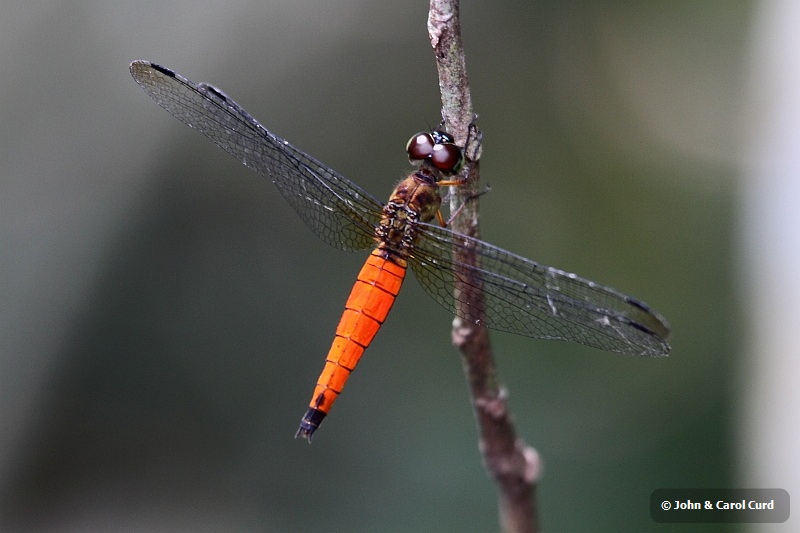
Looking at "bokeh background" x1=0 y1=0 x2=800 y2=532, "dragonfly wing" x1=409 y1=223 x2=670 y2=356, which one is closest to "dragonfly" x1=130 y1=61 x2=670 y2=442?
"dragonfly wing" x1=409 y1=223 x2=670 y2=356

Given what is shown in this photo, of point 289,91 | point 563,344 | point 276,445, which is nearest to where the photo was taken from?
point 563,344

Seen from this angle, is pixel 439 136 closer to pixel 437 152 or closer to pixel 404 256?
pixel 437 152

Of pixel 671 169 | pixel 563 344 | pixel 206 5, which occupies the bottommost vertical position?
pixel 563 344

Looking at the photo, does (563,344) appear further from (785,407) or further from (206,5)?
(206,5)

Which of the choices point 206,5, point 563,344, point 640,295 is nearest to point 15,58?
point 206,5

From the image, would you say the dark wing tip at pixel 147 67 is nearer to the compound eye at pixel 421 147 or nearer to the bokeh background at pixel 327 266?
the compound eye at pixel 421 147

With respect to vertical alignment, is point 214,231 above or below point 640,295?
above

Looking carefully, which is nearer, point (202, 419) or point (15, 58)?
point (15, 58)

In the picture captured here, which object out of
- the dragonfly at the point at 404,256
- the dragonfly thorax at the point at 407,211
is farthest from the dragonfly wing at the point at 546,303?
the dragonfly thorax at the point at 407,211
